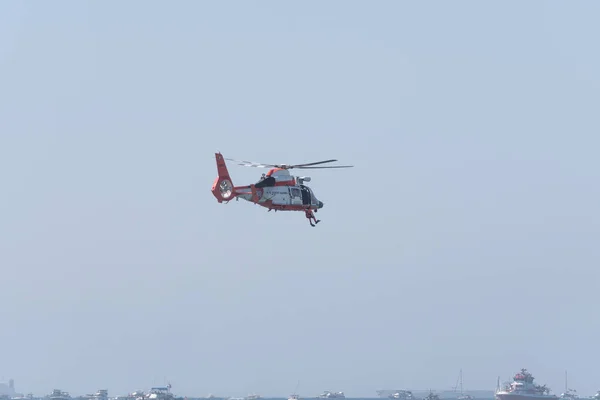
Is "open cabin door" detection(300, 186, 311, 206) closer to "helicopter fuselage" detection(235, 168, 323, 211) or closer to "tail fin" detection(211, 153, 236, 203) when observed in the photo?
"helicopter fuselage" detection(235, 168, 323, 211)

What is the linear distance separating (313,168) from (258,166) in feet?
17.8

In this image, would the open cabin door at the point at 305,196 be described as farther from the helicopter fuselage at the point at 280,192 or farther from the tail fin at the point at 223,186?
the tail fin at the point at 223,186

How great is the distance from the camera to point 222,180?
11388 centimetres

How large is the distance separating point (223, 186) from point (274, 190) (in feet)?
16.8

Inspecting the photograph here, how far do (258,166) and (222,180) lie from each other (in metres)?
3.68

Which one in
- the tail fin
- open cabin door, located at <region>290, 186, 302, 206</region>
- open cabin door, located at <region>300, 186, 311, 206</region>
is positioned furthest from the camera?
open cabin door, located at <region>300, 186, 311, 206</region>

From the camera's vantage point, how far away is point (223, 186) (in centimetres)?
11375

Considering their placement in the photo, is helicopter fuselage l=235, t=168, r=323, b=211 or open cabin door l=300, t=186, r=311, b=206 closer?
helicopter fuselage l=235, t=168, r=323, b=211

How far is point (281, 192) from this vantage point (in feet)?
381

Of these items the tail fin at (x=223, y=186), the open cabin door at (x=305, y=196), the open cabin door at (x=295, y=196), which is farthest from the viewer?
the open cabin door at (x=305, y=196)

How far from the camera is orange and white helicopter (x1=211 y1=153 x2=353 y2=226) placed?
11375cm

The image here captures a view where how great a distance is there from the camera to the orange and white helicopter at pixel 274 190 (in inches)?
4478

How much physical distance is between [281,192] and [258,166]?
13.7ft

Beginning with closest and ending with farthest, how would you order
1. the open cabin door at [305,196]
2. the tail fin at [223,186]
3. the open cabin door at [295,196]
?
1. the tail fin at [223,186]
2. the open cabin door at [295,196]
3. the open cabin door at [305,196]
